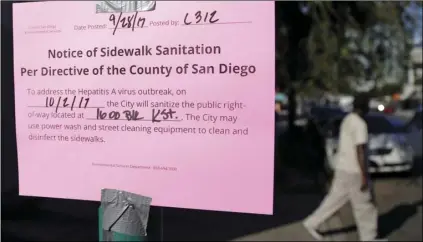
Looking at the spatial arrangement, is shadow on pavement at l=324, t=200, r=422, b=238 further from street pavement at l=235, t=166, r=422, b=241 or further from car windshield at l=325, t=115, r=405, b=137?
car windshield at l=325, t=115, r=405, b=137

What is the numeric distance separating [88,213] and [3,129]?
2.40 metres

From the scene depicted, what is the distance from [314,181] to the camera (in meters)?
9.87

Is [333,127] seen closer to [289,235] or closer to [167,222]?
[289,235]

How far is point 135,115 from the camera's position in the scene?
6.75 ft

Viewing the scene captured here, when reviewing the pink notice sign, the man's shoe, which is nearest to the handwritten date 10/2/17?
the pink notice sign

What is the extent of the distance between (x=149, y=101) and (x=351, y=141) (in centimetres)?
391

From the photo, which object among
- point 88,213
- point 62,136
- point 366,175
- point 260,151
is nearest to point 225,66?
point 260,151

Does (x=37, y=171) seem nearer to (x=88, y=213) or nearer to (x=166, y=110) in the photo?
(x=166, y=110)

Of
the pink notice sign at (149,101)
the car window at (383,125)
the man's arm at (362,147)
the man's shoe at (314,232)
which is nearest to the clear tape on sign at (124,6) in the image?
the pink notice sign at (149,101)

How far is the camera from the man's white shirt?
5398mm

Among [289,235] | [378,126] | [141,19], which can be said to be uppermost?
[141,19]

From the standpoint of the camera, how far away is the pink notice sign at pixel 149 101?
193 cm

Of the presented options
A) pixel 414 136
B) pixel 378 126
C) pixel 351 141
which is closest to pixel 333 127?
pixel 378 126

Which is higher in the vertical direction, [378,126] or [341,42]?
[341,42]
